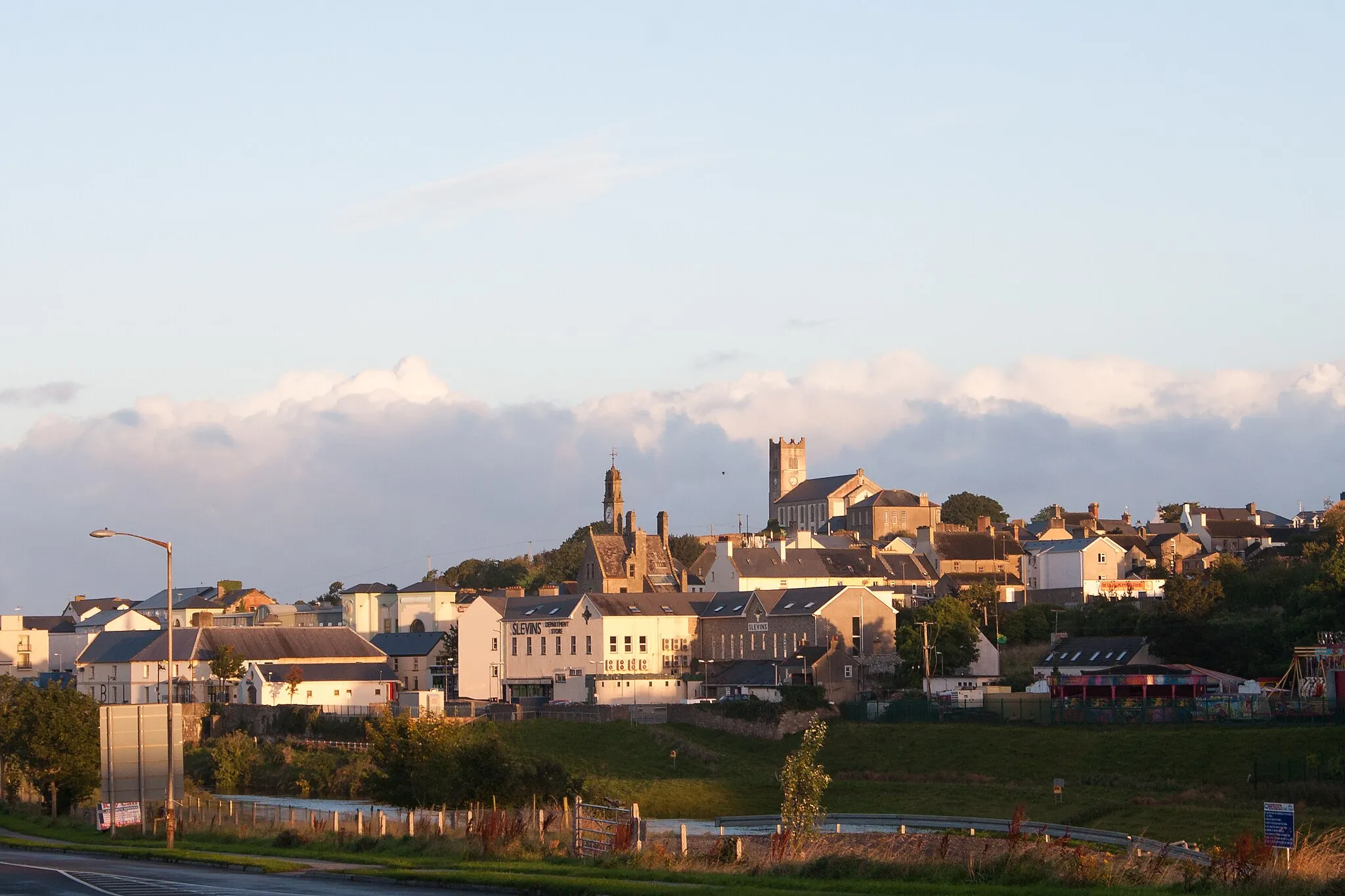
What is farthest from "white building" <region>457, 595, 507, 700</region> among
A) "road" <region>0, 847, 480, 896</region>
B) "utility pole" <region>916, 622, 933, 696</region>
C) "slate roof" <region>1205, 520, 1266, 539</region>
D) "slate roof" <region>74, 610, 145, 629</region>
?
"road" <region>0, 847, 480, 896</region>

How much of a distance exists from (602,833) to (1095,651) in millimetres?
60835

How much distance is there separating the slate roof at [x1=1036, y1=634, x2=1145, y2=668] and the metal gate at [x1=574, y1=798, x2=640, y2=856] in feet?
187

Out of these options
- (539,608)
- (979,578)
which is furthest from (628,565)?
(979,578)

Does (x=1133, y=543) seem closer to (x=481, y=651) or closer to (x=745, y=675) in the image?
(x=745, y=675)

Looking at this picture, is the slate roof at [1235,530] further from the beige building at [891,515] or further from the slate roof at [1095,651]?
the slate roof at [1095,651]

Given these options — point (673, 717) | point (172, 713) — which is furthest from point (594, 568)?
point (172, 713)

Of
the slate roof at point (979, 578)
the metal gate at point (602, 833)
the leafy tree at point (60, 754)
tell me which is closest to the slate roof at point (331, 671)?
the slate roof at point (979, 578)

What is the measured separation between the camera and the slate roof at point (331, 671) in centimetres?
10644

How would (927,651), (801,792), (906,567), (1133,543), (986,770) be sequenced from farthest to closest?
(1133,543), (906,567), (927,651), (986,770), (801,792)

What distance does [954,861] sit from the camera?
30984 mm

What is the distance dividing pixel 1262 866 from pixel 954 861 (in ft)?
21.8

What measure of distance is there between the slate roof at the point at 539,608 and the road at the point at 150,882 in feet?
229

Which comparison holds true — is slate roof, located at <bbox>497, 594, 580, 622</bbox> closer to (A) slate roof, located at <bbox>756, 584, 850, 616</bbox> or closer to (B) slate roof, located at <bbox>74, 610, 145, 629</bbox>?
(A) slate roof, located at <bbox>756, 584, 850, 616</bbox>

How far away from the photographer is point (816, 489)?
634 feet
